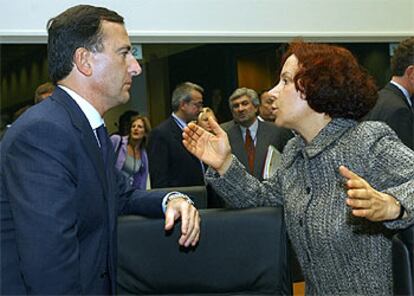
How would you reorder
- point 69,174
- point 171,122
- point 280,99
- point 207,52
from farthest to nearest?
point 207,52 < point 171,122 < point 280,99 < point 69,174

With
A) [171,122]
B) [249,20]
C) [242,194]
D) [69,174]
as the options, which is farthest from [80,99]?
[249,20]

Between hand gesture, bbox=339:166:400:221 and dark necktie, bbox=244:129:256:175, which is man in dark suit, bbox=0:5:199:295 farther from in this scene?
dark necktie, bbox=244:129:256:175

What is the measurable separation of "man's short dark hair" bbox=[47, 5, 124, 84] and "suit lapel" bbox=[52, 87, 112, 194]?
0.15 metres

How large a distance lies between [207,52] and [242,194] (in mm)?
5470

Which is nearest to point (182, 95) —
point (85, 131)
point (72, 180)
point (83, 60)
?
point (83, 60)

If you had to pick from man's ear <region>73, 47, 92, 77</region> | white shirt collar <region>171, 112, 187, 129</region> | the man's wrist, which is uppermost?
man's ear <region>73, 47, 92, 77</region>

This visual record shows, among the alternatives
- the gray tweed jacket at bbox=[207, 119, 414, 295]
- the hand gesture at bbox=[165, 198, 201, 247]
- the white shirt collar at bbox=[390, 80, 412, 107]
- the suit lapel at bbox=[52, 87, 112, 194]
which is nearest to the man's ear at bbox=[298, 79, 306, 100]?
the gray tweed jacket at bbox=[207, 119, 414, 295]

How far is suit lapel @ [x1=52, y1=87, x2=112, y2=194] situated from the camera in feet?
4.86

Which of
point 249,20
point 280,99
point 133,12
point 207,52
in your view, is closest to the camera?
point 280,99

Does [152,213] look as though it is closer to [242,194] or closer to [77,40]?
[242,194]

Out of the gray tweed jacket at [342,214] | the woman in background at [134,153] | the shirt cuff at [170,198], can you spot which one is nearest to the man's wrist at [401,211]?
the gray tweed jacket at [342,214]

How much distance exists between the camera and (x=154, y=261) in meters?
1.51

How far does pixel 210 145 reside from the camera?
204 cm

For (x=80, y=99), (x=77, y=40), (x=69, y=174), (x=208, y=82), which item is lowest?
(x=208, y=82)
